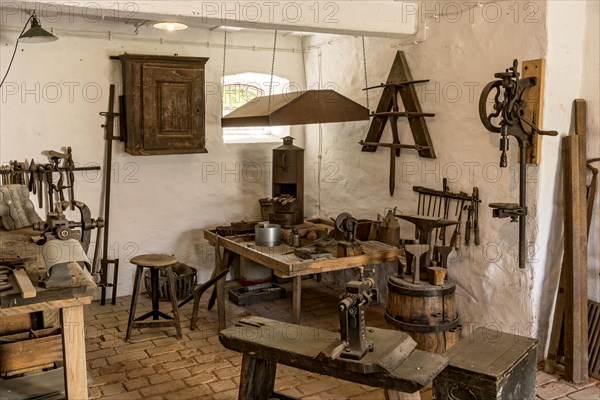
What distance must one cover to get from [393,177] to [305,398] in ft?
7.34

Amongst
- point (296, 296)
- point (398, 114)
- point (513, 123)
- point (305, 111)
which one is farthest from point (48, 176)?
point (513, 123)

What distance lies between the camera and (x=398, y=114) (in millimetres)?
4992

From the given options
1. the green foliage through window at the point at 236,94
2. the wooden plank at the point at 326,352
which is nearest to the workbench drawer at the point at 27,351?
the wooden plank at the point at 326,352

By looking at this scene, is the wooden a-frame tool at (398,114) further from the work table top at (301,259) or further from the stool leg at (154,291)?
the stool leg at (154,291)

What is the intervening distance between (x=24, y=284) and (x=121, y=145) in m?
3.24

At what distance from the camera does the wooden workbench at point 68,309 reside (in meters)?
2.59

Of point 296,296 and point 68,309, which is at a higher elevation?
point 68,309

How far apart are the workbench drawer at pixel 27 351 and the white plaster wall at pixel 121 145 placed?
8.70 feet

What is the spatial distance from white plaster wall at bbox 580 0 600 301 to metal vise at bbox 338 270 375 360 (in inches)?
88.8

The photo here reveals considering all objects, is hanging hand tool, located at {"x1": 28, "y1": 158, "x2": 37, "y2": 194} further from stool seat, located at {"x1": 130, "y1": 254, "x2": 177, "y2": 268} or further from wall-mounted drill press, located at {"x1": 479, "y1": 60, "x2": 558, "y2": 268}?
wall-mounted drill press, located at {"x1": 479, "y1": 60, "x2": 558, "y2": 268}

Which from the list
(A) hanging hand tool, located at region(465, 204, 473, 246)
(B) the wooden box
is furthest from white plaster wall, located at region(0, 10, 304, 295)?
(B) the wooden box

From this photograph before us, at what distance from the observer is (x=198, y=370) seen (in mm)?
4223

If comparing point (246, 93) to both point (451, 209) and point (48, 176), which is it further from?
point (451, 209)

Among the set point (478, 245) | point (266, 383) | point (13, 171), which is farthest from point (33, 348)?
point (478, 245)
